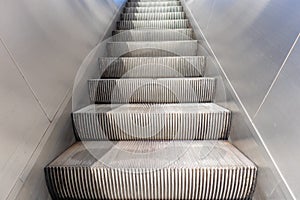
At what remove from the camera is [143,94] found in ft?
4.88

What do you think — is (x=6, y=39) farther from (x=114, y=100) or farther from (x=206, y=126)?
(x=206, y=126)

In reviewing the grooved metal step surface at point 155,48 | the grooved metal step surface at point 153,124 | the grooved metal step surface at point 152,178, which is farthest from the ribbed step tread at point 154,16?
the grooved metal step surface at point 152,178

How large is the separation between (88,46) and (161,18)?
132 cm

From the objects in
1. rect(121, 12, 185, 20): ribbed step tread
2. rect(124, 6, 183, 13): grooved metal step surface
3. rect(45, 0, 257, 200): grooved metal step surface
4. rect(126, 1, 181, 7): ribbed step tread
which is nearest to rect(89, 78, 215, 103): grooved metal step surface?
rect(45, 0, 257, 200): grooved metal step surface

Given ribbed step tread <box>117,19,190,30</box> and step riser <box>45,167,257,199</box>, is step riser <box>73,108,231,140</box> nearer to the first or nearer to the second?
step riser <box>45,167,257,199</box>

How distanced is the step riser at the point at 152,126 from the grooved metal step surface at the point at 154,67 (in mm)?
569

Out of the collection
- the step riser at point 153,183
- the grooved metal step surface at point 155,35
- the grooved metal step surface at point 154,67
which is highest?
the grooved metal step surface at point 155,35

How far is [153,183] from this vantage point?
0.95 m

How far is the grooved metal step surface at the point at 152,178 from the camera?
941 mm

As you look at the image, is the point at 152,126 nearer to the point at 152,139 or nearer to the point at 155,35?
the point at 152,139

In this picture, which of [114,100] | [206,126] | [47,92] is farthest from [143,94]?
[47,92]

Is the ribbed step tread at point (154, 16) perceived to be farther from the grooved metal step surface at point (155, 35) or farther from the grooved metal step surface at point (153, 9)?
the grooved metal step surface at point (155, 35)

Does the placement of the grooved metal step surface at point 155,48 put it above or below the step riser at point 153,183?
above

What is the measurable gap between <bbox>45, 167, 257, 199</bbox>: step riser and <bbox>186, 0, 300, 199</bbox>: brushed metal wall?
11 cm
